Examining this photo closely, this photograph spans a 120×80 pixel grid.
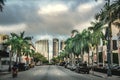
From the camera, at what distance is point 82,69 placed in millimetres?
64875

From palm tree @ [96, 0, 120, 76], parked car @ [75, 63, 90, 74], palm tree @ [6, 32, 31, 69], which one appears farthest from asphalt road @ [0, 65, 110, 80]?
palm tree @ [6, 32, 31, 69]

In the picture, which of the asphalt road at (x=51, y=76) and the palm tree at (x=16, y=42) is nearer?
the asphalt road at (x=51, y=76)

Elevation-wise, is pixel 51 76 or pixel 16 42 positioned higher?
pixel 16 42

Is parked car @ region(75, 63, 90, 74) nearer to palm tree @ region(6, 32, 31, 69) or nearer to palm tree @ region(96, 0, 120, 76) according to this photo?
palm tree @ region(96, 0, 120, 76)

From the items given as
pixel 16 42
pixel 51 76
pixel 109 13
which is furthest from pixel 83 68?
pixel 16 42

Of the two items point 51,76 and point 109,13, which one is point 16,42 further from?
point 109,13

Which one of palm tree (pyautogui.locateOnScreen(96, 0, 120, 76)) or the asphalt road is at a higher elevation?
palm tree (pyautogui.locateOnScreen(96, 0, 120, 76))

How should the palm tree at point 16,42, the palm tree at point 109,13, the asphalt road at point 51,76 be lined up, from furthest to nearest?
1. the palm tree at point 16,42
2. the palm tree at point 109,13
3. the asphalt road at point 51,76

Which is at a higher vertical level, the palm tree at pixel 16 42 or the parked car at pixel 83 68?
the palm tree at pixel 16 42

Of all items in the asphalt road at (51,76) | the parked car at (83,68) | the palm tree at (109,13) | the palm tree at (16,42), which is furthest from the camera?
the palm tree at (16,42)

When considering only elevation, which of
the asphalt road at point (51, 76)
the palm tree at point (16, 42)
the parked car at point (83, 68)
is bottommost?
the asphalt road at point (51, 76)

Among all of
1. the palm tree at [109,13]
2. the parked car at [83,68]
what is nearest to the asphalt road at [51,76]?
the parked car at [83,68]

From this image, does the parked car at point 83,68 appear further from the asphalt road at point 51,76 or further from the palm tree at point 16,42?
the palm tree at point 16,42

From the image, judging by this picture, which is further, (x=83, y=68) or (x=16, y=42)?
(x=16, y=42)
